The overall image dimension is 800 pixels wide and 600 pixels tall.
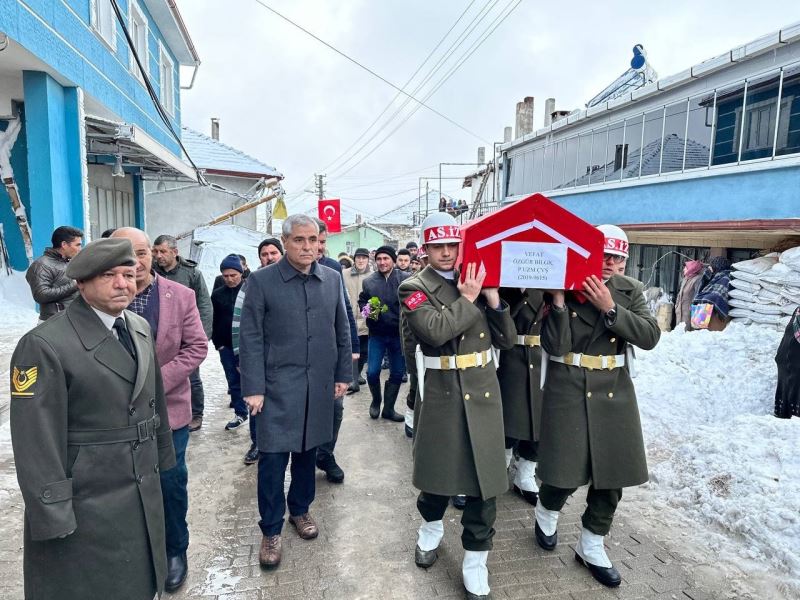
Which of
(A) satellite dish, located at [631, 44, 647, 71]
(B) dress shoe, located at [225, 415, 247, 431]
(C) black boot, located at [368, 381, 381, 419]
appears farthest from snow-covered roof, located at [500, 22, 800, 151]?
(B) dress shoe, located at [225, 415, 247, 431]

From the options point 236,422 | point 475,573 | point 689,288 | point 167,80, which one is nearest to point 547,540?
point 475,573

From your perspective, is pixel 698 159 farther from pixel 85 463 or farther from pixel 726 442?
pixel 85 463

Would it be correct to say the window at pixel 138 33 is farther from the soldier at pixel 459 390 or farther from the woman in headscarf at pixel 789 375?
the woman in headscarf at pixel 789 375

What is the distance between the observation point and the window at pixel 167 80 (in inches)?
545

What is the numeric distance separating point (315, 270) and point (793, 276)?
7413 millimetres

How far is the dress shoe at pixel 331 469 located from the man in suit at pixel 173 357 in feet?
4.92

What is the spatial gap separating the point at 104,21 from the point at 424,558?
10690 millimetres

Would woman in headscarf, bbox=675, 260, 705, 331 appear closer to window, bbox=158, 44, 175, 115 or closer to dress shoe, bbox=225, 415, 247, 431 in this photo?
dress shoe, bbox=225, 415, 247, 431

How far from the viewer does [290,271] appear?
339cm

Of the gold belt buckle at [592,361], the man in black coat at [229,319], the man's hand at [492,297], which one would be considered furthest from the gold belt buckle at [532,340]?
the man in black coat at [229,319]

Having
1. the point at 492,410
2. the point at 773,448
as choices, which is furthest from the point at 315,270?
the point at 773,448

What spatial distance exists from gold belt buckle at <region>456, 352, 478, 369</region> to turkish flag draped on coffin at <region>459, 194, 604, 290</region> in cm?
44

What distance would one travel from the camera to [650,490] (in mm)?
4258

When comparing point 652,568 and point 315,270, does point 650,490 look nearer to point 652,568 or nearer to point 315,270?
point 652,568
